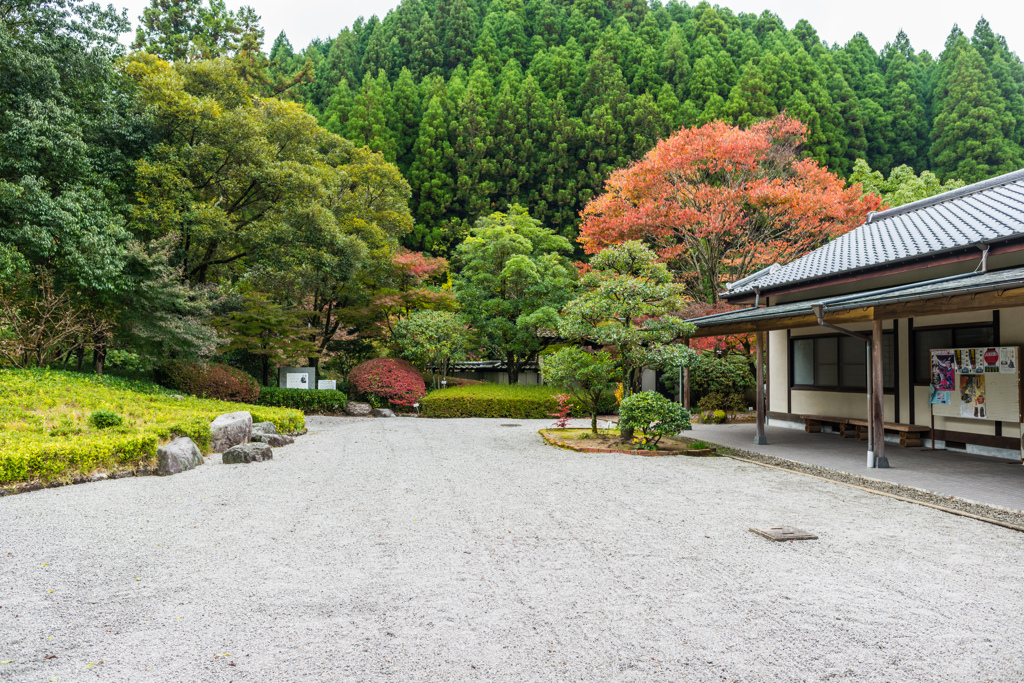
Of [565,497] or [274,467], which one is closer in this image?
[565,497]

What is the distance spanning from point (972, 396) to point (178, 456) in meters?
10.2

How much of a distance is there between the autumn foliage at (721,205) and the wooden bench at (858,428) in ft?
18.8

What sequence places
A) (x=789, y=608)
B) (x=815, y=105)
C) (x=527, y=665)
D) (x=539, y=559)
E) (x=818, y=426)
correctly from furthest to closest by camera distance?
1. (x=815, y=105)
2. (x=818, y=426)
3. (x=539, y=559)
4. (x=789, y=608)
5. (x=527, y=665)

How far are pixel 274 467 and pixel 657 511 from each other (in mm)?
4799

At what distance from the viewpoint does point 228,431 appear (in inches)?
327

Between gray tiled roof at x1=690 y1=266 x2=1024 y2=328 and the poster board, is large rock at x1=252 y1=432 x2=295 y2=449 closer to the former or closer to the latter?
gray tiled roof at x1=690 y1=266 x2=1024 y2=328

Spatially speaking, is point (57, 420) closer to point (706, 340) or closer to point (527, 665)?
point (527, 665)

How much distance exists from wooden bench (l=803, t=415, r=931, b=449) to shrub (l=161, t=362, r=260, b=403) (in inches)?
482

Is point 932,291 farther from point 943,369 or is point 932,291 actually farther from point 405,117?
point 405,117

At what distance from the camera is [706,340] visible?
14.6m

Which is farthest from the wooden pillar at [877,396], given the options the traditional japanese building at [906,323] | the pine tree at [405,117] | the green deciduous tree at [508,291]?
the pine tree at [405,117]

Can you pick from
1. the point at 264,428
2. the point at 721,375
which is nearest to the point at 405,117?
the point at 721,375

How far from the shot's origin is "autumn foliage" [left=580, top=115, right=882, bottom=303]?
1416 centimetres

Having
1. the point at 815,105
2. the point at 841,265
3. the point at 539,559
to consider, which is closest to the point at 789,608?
the point at 539,559
